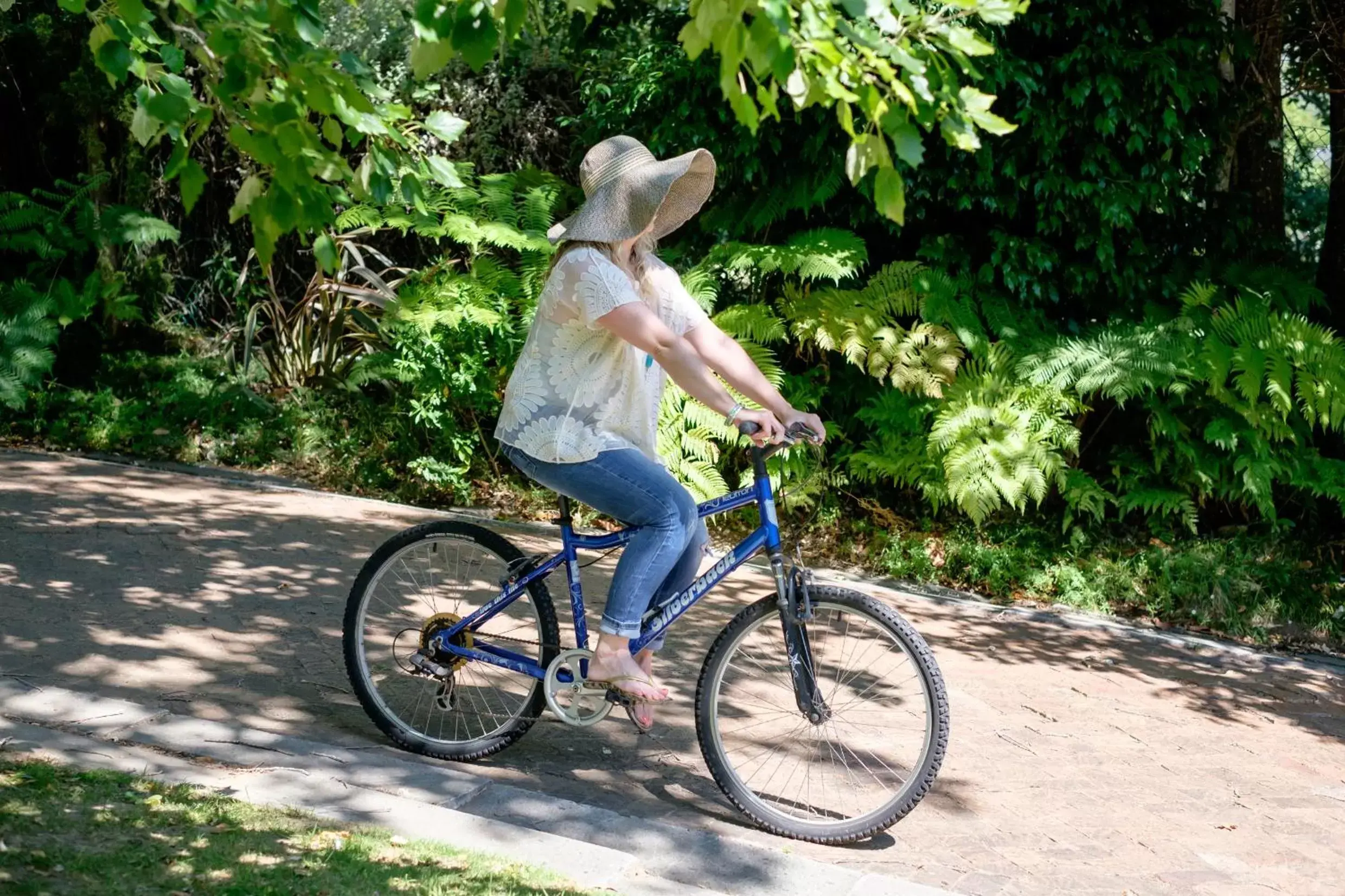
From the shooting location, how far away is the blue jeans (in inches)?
168

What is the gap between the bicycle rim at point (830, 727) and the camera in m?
4.28

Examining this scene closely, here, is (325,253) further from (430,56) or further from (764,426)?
(764,426)

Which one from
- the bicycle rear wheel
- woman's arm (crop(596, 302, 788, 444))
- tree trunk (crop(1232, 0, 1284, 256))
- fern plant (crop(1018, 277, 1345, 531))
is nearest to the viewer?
woman's arm (crop(596, 302, 788, 444))

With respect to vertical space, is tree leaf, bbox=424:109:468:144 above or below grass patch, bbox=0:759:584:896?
above

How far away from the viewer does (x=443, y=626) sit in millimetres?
4805

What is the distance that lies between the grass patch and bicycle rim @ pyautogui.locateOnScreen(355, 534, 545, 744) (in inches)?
38.0

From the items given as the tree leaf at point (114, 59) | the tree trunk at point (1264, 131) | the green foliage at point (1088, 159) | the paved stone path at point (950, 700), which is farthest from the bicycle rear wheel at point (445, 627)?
the tree trunk at point (1264, 131)

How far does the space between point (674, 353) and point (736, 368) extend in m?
0.34

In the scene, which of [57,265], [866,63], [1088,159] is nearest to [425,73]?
[866,63]

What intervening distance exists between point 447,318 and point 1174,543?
15.2 ft

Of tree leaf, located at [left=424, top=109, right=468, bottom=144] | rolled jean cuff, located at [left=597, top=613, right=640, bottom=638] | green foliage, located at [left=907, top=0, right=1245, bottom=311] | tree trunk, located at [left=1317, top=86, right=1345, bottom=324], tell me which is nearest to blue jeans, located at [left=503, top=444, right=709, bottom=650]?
rolled jean cuff, located at [left=597, top=613, right=640, bottom=638]

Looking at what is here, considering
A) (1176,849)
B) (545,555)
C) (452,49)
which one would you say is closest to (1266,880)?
(1176,849)

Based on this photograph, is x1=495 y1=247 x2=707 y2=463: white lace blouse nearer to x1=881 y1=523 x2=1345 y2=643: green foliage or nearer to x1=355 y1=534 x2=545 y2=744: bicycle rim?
x1=355 y1=534 x2=545 y2=744: bicycle rim

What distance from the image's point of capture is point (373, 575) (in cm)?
479
